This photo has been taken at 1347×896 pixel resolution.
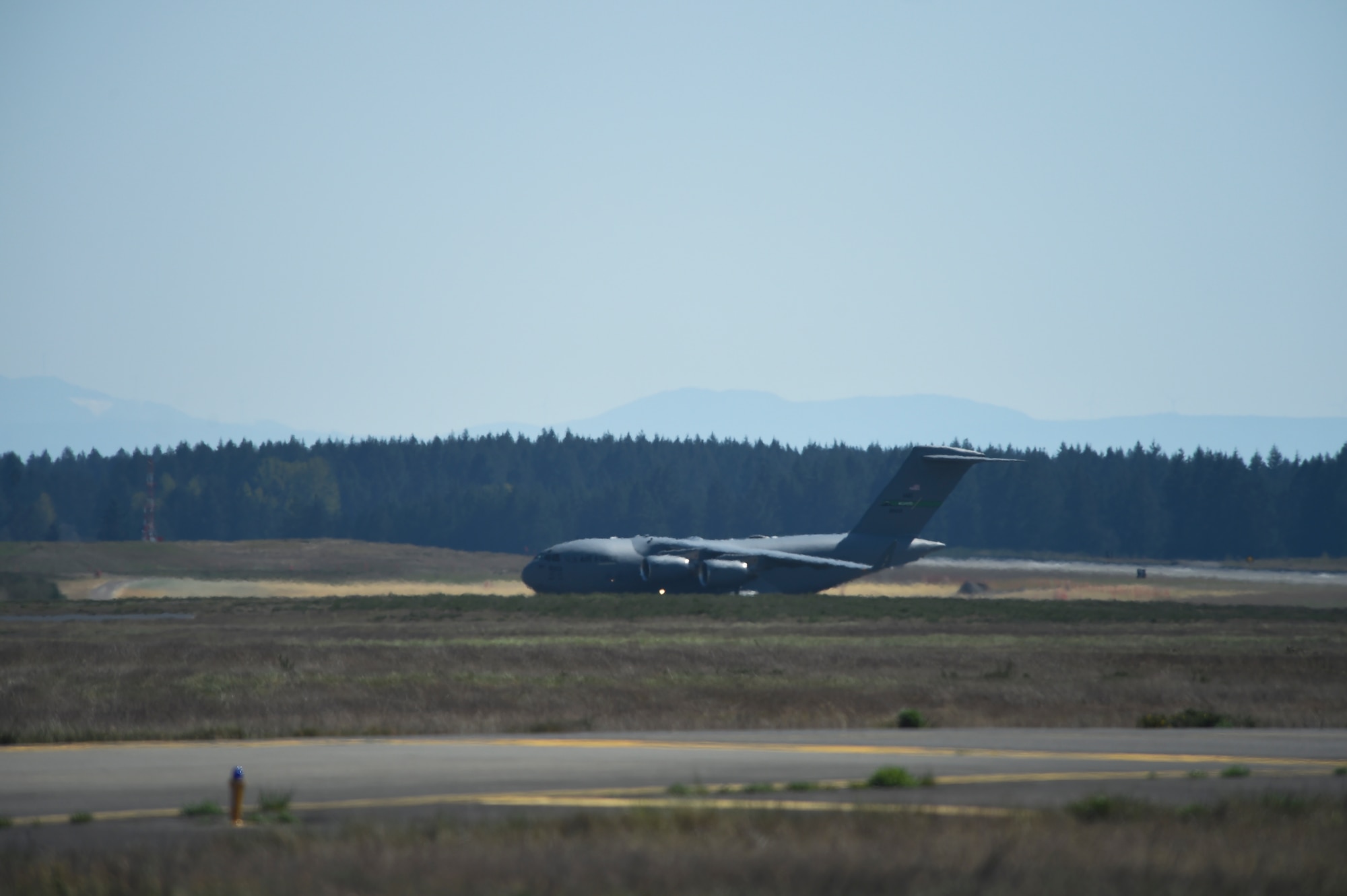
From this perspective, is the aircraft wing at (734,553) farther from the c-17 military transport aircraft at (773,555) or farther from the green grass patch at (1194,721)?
the green grass patch at (1194,721)

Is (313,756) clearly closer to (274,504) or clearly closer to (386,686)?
(386,686)

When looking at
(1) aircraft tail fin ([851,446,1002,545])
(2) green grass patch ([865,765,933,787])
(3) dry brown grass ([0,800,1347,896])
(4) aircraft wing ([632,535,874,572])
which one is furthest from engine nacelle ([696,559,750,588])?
(3) dry brown grass ([0,800,1347,896])

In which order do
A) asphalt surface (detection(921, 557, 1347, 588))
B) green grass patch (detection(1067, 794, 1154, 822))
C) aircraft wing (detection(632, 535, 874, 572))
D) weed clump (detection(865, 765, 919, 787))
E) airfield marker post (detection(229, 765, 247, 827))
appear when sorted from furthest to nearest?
asphalt surface (detection(921, 557, 1347, 588)) → aircraft wing (detection(632, 535, 874, 572)) → weed clump (detection(865, 765, 919, 787)) → green grass patch (detection(1067, 794, 1154, 822)) → airfield marker post (detection(229, 765, 247, 827))

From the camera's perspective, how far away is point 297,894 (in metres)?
9.98

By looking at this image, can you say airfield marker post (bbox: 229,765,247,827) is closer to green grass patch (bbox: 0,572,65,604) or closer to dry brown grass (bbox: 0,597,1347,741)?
dry brown grass (bbox: 0,597,1347,741)

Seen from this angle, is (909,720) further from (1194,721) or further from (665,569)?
(665,569)

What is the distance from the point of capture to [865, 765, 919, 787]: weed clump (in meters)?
15.8

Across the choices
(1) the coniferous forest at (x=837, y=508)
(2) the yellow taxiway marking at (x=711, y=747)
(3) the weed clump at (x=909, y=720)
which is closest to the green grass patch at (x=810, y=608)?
(3) the weed clump at (x=909, y=720)

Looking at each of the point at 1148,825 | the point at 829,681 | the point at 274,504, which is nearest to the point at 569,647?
the point at 829,681

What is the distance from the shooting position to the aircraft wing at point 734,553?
6606cm

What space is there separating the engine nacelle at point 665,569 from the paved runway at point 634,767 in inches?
1656

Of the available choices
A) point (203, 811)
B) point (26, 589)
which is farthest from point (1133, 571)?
point (203, 811)

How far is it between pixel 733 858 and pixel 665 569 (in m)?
54.9

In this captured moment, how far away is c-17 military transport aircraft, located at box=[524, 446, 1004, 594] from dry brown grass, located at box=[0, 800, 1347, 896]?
52.9 metres
